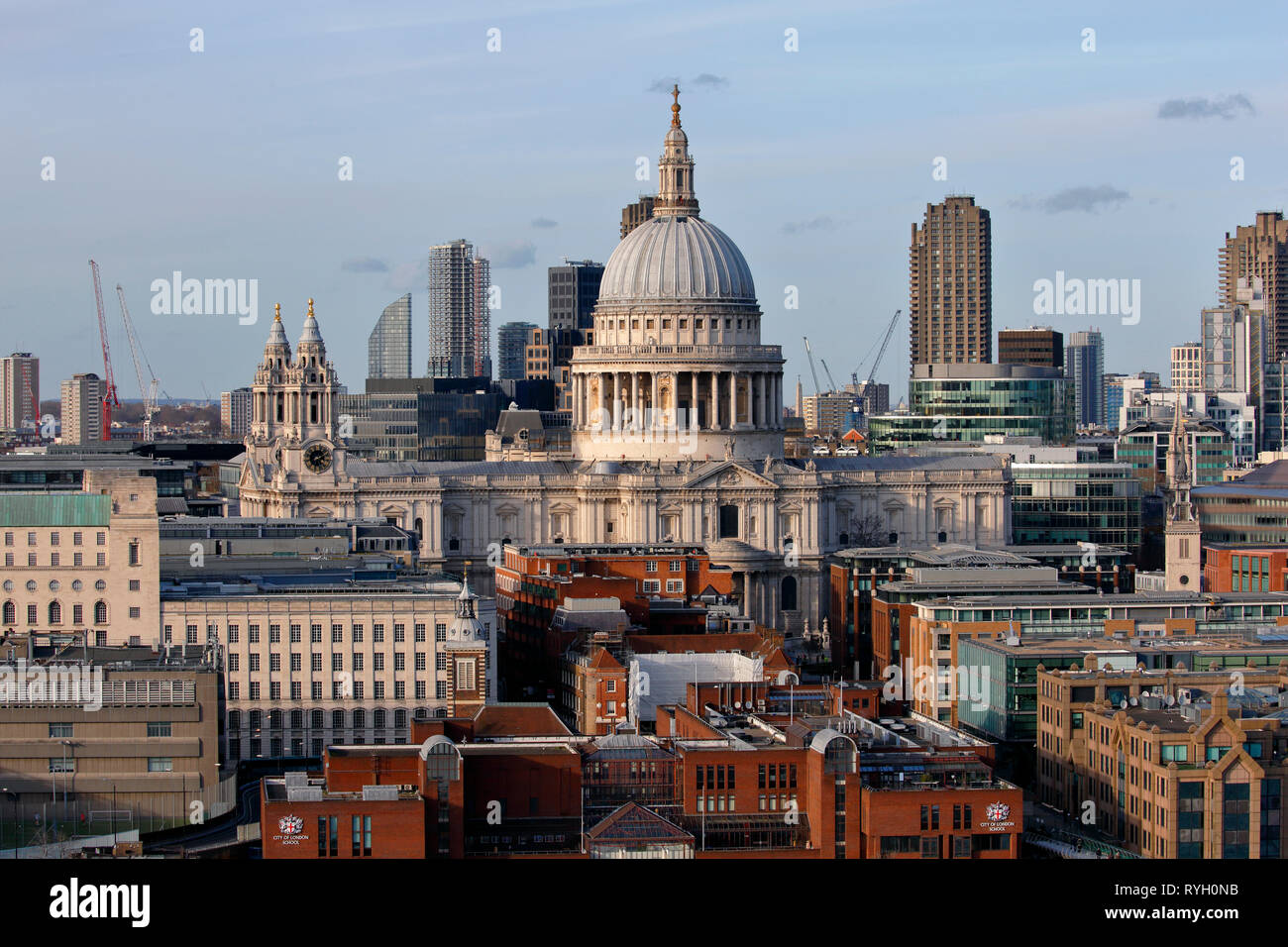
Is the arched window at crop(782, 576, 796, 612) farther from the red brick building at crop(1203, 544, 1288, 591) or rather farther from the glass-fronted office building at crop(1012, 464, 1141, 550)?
the glass-fronted office building at crop(1012, 464, 1141, 550)

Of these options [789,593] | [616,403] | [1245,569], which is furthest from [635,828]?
[616,403]

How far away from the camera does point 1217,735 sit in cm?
7800

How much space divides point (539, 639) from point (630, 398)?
51102 mm

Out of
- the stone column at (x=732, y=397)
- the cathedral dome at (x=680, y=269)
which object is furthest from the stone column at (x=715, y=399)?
the cathedral dome at (x=680, y=269)

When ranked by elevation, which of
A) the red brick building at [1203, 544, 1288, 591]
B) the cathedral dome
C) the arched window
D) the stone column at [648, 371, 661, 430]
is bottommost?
the arched window

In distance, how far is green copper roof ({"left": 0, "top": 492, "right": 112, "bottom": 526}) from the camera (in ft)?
357

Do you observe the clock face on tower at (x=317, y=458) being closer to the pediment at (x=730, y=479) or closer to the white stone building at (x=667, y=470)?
the white stone building at (x=667, y=470)

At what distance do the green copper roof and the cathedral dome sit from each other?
65153 mm

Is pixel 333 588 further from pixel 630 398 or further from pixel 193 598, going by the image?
pixel 630 398

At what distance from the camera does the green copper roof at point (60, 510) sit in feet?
357

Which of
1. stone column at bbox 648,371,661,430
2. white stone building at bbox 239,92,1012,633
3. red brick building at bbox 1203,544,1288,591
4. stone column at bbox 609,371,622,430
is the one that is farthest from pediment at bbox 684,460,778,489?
red brick building at bbox 1203,544,1288,591

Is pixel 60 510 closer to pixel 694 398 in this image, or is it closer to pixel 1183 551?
pixel 694 398
